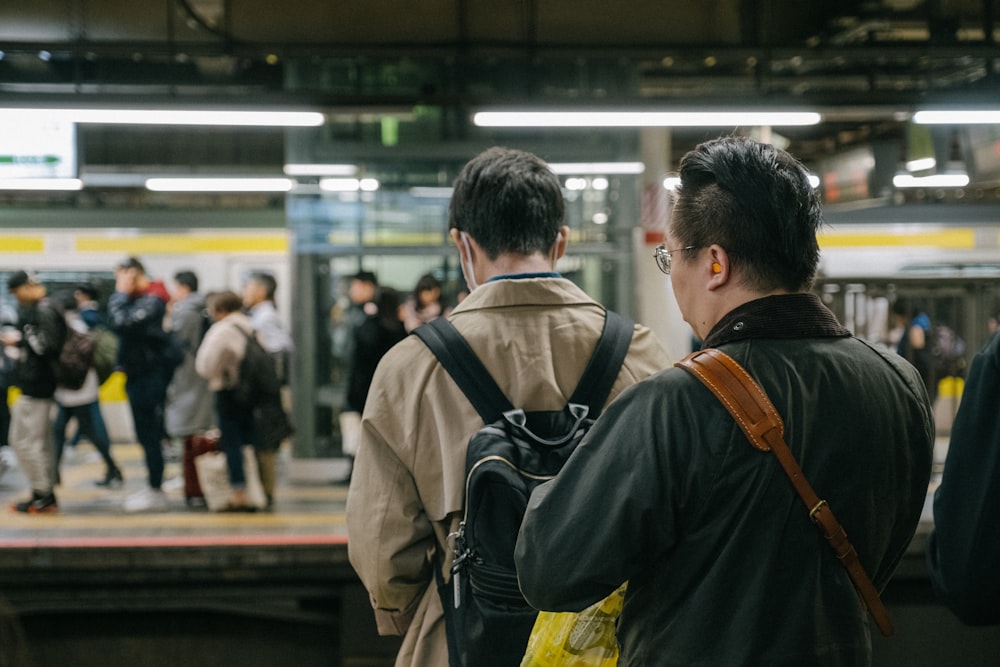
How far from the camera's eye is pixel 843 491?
140 centimetres

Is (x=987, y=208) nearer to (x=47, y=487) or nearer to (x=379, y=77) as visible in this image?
(x=379, y=77)

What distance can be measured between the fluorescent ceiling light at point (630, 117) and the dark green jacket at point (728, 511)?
16.9 ft

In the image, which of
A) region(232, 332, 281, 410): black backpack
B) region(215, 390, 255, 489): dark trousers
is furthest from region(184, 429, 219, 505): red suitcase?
region(232, 332, 281, 410): black backpack

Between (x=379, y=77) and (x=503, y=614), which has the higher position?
(x=379, y=77)

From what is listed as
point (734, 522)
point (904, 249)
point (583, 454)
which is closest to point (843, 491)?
point (734, 522)

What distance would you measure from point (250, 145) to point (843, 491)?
45.4 ft

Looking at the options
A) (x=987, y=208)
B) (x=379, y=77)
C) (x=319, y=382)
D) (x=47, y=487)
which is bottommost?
(x=47, y=487)

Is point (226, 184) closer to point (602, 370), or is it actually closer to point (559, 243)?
point (559, 243)

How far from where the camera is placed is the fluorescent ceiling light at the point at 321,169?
934 centimetres

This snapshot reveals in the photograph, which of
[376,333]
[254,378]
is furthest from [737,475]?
[376,333]

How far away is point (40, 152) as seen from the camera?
7.37 m

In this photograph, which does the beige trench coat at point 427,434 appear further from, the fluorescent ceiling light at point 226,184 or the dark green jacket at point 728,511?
the fluorescent ceiling light at point 226,184

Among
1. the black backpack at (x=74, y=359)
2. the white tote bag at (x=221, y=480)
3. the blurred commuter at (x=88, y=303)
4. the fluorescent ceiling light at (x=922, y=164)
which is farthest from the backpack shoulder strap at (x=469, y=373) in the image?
the fluorescent ceiling light at (x=922, y=164)

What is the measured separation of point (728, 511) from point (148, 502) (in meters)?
6.95
